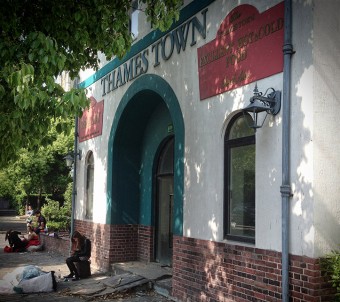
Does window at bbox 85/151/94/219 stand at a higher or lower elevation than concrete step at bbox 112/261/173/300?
higher

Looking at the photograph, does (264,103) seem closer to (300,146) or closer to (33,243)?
(300,146)

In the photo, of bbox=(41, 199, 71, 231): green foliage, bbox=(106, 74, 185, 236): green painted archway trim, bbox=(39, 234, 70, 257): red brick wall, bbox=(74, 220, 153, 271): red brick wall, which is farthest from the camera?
bbox=(41, 199, 71, 231): green foliage

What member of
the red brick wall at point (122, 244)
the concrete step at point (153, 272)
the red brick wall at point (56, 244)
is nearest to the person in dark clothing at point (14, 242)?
the red brick wall at point (56, 244)

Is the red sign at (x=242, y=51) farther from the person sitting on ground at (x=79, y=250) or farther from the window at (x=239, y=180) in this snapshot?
the person sitting on ground at (x=79, y=250)

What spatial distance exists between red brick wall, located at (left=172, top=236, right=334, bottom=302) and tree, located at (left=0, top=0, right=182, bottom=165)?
122 inches

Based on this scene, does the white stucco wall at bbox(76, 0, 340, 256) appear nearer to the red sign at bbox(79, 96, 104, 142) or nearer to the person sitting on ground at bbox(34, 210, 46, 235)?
the red sign at bbox(79, 96, 104, 142)

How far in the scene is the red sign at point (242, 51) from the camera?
604 cm

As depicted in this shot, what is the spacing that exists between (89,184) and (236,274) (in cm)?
783

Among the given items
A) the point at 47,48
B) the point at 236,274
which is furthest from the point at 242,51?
the point at 236,274

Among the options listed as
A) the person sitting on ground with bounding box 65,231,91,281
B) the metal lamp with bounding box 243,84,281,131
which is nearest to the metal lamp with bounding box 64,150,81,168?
the person sitting on ground with bounding box 65,231,91,281

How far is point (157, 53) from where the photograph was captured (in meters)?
9.31

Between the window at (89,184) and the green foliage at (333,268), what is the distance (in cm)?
898

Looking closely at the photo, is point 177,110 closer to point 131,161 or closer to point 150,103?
point 150,103

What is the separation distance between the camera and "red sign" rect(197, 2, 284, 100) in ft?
19.8
